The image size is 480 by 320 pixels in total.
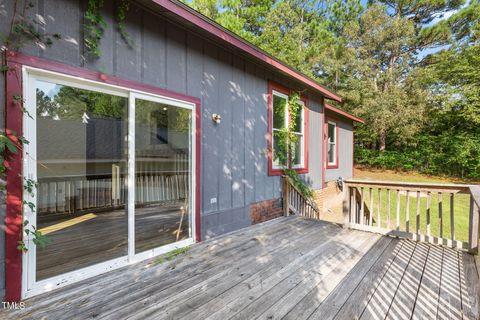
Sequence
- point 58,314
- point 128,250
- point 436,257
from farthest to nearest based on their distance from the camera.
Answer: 1. point 436,257
2. point 128,250
3. point 58,314

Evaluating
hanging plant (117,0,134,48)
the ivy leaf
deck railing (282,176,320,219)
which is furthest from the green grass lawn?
the ivy leaf

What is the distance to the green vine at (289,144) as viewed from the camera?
5348 mm

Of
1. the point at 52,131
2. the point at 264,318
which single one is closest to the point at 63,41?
the point at 52,131

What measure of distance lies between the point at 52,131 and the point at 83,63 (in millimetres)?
704

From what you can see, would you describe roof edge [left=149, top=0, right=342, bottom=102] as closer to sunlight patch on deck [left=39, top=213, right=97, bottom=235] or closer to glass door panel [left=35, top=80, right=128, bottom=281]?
glass door panel [left=35, top=80, right=128, bottom=281]

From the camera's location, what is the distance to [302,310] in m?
2.02

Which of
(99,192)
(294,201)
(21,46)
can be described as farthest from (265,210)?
(21,46)

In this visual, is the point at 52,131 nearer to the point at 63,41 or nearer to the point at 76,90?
the point at 76,90

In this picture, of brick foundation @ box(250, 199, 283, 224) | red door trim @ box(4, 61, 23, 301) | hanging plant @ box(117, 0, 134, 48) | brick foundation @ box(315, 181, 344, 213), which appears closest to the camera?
red door trim @ box(4, 61, 23, 301)

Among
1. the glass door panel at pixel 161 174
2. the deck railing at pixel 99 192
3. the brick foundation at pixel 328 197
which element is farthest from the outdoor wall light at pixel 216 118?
the brick foundation at pixel 328 197

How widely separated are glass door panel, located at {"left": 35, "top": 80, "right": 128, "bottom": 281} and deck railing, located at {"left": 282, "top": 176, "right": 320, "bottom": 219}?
335cm

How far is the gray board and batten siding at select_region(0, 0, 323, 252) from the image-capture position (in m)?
2.36

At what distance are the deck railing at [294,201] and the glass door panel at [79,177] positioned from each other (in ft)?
11.0

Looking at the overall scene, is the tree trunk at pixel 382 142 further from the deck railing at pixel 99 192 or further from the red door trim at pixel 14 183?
the red door trim at pixel 14 183
